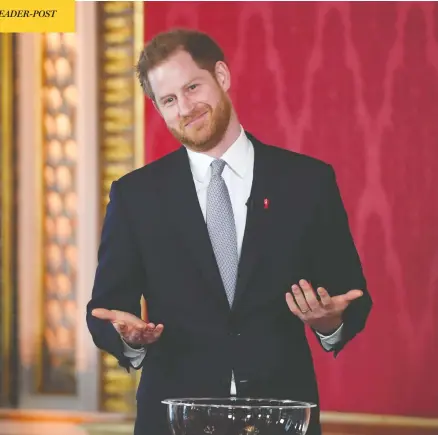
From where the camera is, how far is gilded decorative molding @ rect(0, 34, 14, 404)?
2.89 m

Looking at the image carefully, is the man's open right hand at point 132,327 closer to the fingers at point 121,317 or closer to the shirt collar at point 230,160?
the fingers at point 121,317

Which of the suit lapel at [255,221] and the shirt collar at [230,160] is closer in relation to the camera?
the suit lapel at [255,221]

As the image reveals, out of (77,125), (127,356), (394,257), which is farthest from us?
(77,125)

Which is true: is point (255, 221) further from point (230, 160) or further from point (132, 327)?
point (132, 327)

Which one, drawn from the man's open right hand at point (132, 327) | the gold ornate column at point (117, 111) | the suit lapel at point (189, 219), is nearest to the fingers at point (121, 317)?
the man's open right hand at point (132, 327)

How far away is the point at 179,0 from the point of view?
271 cm

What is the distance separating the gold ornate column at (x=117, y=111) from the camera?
2822 millimetres

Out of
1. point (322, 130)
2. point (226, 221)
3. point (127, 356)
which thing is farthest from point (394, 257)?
point (127, 356)

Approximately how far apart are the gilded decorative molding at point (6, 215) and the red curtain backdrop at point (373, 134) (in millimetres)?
748

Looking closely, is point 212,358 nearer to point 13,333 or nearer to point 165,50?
point 165,50

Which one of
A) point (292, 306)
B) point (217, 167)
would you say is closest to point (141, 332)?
point (292, 306)

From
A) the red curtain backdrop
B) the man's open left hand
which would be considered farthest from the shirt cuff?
the red curtain backdrop

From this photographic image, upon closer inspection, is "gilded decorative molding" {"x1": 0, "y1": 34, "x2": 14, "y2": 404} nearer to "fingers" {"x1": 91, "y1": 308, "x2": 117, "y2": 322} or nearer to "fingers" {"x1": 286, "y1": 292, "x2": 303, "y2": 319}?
"fingers" {"x1": 91, "y1": 308, "x2": 117, "y2": 322}

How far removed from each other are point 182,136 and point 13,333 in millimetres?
1435
